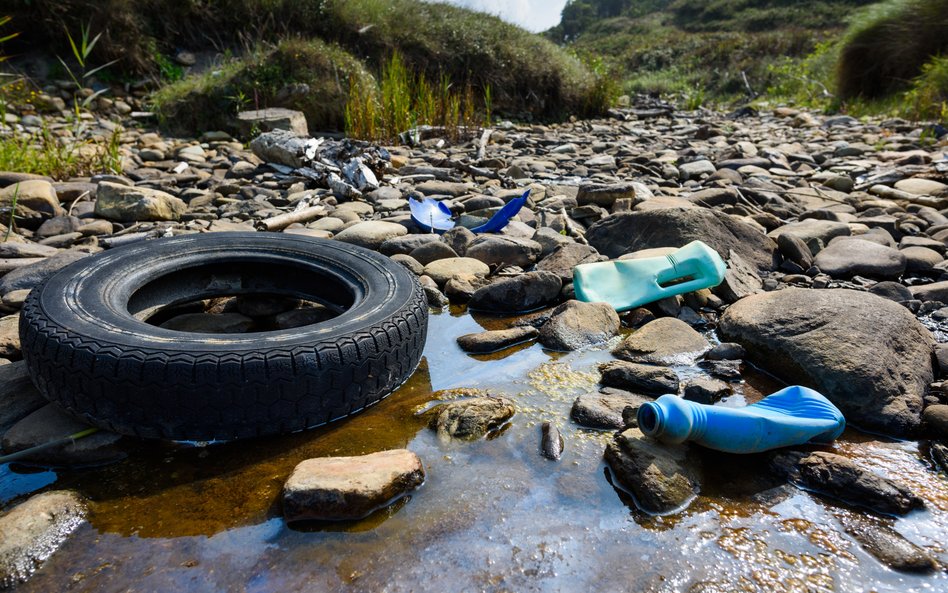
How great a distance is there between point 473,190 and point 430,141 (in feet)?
9.78

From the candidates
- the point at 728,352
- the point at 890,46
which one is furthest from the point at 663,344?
the point at 890,46

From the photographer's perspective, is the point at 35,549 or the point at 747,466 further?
the point at 747,466

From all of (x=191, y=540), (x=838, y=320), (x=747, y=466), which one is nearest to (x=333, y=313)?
(x=191, y=540)

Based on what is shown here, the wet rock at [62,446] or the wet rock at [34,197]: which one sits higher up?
the wet rock at [34,197]

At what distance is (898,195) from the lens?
5.88m

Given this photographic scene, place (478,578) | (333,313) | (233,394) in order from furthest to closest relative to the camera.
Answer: (333,313) → (233,394) → (478,578)

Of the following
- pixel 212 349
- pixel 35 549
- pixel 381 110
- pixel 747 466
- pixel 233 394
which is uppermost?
pixel 381 110

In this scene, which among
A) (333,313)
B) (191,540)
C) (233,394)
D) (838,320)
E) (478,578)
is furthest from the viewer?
(333,313)

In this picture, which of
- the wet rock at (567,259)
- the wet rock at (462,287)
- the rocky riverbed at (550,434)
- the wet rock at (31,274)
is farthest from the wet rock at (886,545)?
the wet rock at (31,274)

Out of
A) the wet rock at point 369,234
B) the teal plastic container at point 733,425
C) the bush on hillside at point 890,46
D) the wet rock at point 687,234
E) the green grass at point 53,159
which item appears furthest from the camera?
the bush on hillside at point 890,46

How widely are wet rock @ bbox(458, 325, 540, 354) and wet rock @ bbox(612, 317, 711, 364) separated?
1.53ft

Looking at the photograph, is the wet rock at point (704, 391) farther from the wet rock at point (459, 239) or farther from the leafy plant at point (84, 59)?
the leafy plant at point (84, 59)

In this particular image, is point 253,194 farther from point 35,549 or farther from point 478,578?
point 478,578

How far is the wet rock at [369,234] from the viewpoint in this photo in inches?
173
